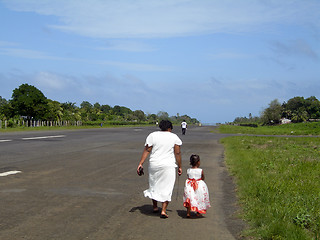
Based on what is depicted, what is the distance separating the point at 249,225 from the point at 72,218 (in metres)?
2.93

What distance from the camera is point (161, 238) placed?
550cm

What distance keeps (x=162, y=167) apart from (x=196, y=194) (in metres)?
0.78

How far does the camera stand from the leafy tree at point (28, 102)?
254 feet

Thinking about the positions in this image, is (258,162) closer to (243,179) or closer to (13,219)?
(243,179)

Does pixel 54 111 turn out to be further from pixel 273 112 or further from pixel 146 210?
pixel 146 210

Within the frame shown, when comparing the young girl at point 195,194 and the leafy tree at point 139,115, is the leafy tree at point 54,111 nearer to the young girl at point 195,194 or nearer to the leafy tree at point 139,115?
the young girl at point 195,194

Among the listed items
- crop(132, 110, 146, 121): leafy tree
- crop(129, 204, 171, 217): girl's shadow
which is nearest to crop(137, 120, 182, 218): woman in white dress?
crop(129, 204, 171, 217): girl's shadow

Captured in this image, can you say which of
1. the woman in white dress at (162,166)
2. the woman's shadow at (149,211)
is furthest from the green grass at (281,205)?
the woman in white dress at (162,166)

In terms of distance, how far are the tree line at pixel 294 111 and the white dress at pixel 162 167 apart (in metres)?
132

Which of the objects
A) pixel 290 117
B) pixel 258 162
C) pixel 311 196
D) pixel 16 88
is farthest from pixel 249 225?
pixel 290 117

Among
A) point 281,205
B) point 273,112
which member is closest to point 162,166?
point 281,205

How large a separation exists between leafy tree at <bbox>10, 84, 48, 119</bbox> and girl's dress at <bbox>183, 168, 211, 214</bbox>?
7517 centimetres

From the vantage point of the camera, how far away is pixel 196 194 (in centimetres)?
696

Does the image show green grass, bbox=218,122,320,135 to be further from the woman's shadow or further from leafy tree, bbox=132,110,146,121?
leafy tree, bbox=132,110,146,121
